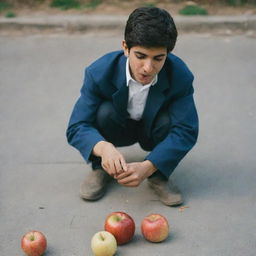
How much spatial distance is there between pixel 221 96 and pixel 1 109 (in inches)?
68.0

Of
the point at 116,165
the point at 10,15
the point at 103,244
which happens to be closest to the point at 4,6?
the point at 10,15

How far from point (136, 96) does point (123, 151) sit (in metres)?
0.68

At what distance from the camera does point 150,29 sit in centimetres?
267

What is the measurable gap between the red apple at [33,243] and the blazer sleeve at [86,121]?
554 mm

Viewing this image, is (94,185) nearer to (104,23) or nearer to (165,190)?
(165,190)

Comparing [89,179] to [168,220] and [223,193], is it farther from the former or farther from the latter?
[223,193]

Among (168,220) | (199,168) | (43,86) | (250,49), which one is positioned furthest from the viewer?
(250,49)

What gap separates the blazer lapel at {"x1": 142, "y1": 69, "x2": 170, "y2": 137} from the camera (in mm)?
2953

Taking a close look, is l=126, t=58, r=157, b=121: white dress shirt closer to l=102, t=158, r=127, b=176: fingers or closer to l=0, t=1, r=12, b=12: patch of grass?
l=102, t=158, r=127, b=176: fingers

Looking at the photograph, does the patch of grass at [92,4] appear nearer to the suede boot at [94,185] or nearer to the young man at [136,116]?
the young man at [136,116]

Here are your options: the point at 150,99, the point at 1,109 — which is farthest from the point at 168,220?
the point at 1,109

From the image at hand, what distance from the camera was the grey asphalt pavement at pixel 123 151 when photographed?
2.83m

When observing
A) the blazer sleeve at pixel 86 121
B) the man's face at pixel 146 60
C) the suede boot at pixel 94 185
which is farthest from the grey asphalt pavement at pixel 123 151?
the man's face at pixel 146 60

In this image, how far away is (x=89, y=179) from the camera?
320cm
